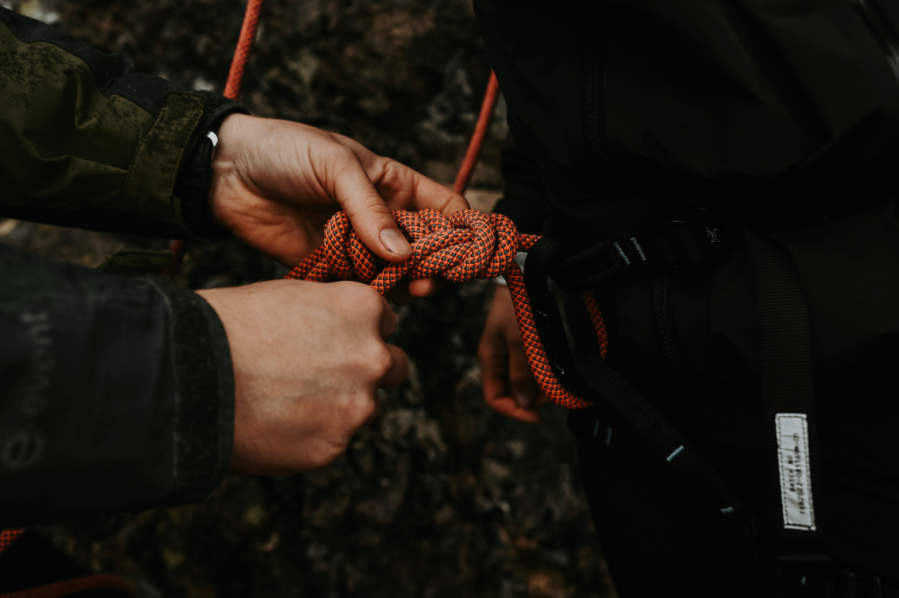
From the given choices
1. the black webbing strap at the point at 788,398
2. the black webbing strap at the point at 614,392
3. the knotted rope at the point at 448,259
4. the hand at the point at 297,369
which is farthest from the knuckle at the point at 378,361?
the black webbing strap at the point at 788,398

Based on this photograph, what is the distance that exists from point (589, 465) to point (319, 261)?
627 mm

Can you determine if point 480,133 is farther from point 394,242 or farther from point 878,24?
point 878,24

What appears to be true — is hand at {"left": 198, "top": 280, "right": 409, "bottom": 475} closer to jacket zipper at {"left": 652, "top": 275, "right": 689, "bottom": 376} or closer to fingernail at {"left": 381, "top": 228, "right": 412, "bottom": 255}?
fingernail at {"left": 381, "top": 228, "right": 412, "bottom": 255}

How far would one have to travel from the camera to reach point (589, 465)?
35.1 inches

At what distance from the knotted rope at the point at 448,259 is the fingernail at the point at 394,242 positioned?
0.07ft

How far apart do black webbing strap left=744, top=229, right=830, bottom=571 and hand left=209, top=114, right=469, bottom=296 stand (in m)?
0.45

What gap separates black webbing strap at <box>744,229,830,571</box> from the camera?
0.51m

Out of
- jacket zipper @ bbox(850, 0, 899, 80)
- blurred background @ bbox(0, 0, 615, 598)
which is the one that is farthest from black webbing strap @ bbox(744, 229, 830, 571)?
blurred background @ bbox(0, 0, 615, 598)

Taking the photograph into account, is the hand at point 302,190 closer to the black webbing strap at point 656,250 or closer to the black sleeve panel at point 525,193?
the black sleeve panel at point 525,193

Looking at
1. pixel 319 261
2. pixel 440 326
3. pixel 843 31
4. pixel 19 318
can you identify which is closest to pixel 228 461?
pixel 19 318

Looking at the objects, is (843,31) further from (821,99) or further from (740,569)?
(740,569)

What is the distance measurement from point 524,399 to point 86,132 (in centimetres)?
94

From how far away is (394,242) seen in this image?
2.20 ft

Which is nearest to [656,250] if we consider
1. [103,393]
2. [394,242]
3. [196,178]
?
[394,242]
